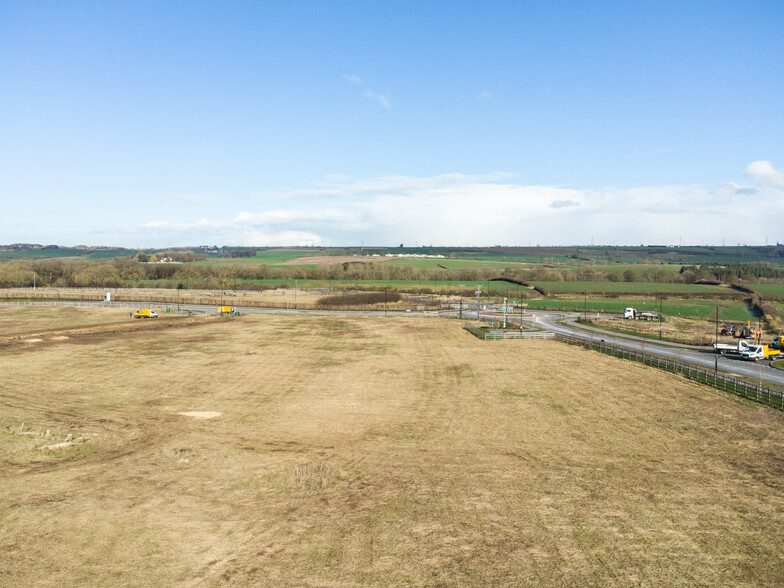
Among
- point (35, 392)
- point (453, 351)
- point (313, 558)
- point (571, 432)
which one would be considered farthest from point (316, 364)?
point (313, 558)

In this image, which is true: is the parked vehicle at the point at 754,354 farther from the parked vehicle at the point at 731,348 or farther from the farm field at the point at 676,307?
the farm field at the point at 676,307

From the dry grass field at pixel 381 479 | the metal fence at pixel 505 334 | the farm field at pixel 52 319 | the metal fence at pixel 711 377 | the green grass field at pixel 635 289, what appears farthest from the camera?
the green grass field at pixel 635 289

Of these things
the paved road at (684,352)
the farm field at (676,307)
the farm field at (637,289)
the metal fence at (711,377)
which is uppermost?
the farm field at (637,289)

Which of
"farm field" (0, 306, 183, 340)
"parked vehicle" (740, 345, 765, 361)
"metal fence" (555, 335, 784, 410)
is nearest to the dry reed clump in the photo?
"metal fence" (555, 335, 784, 410)

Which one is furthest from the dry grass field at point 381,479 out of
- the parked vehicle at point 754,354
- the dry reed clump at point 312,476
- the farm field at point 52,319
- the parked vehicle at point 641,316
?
the parked vehicle at point 641,316

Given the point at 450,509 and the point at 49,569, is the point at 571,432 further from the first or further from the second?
the point at 49,569
